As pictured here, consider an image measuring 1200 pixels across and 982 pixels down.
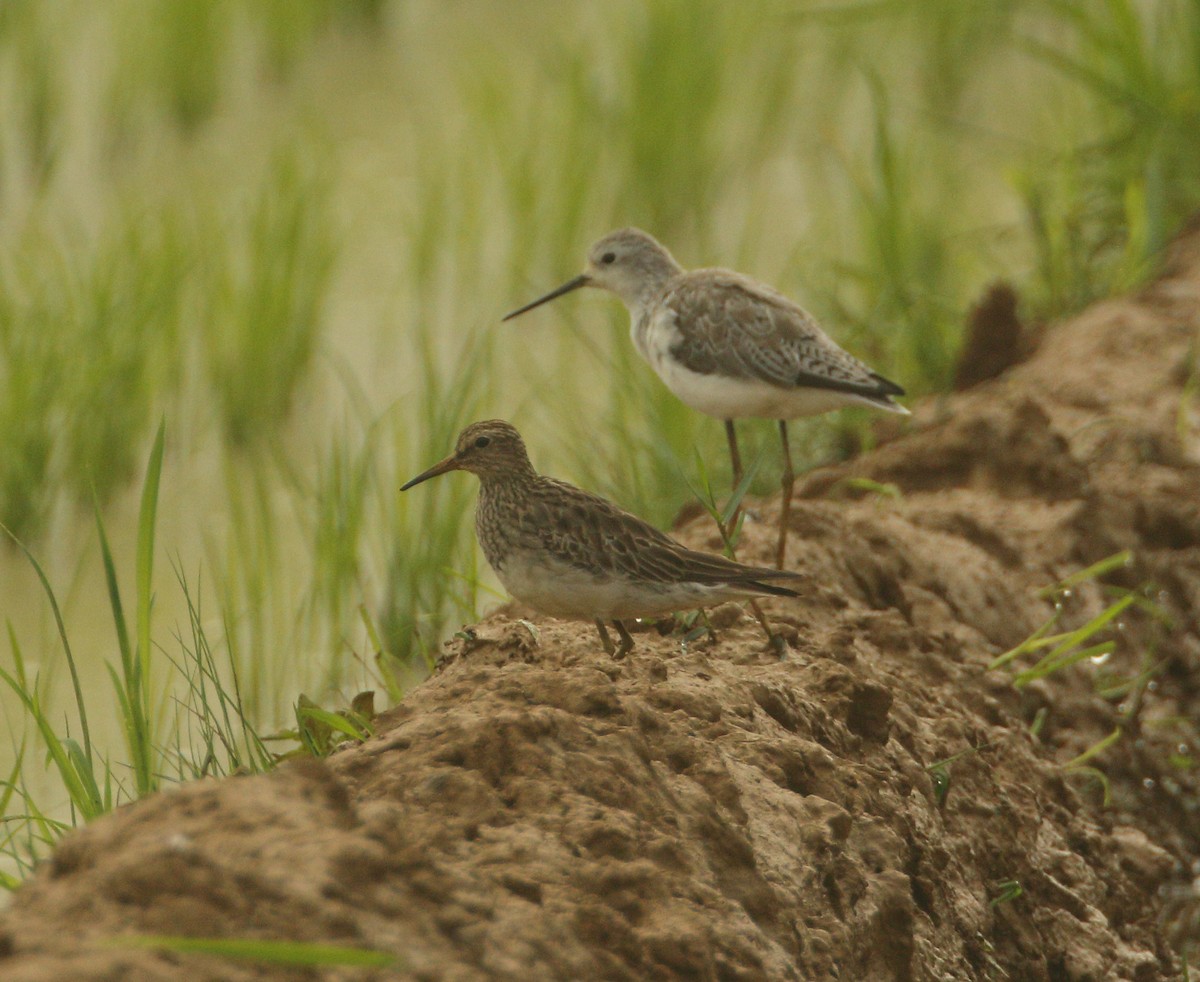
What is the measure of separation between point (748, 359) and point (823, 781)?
157cm

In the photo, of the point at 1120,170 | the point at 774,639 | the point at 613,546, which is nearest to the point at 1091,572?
the point at 774,639

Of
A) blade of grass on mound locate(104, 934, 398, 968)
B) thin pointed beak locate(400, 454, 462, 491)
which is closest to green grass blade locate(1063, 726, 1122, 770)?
thin pointed beak locate(400, 454, 462, 491)

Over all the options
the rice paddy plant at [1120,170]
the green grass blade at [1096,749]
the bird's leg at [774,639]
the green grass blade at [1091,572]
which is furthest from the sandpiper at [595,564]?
the rice paddy plant at [1120,170]

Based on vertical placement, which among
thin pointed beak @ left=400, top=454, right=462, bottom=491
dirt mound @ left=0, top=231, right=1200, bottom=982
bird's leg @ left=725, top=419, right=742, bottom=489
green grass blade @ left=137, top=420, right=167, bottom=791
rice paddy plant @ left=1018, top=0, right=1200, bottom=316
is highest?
rice paddy plant @ left=1018, top=0, right=1200, bottom=316

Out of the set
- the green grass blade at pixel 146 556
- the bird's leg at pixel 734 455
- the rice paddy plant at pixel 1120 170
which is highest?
the rice paddy plant at pixel 1120 170

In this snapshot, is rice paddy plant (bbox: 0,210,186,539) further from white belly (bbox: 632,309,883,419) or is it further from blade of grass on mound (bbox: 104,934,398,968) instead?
blade of grass on mound (bbox: 104,934,398,968)

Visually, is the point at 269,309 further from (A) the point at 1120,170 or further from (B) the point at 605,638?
(A) the point at 1120,170

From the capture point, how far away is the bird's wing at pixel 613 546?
3422 millimetres

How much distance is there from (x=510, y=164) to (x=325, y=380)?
1355 millimetres

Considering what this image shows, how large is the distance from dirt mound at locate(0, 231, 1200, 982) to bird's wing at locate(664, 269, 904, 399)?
15.3 inches

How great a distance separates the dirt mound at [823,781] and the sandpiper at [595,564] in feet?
0.43

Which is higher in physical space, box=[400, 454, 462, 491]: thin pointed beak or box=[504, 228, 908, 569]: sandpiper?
box=[504, 228, 908, 569]: sandpiper

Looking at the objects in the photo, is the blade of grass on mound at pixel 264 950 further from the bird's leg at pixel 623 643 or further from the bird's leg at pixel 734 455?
the bird's leg at pixel 734 455

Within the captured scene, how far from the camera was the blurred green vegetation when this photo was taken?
515 cm
